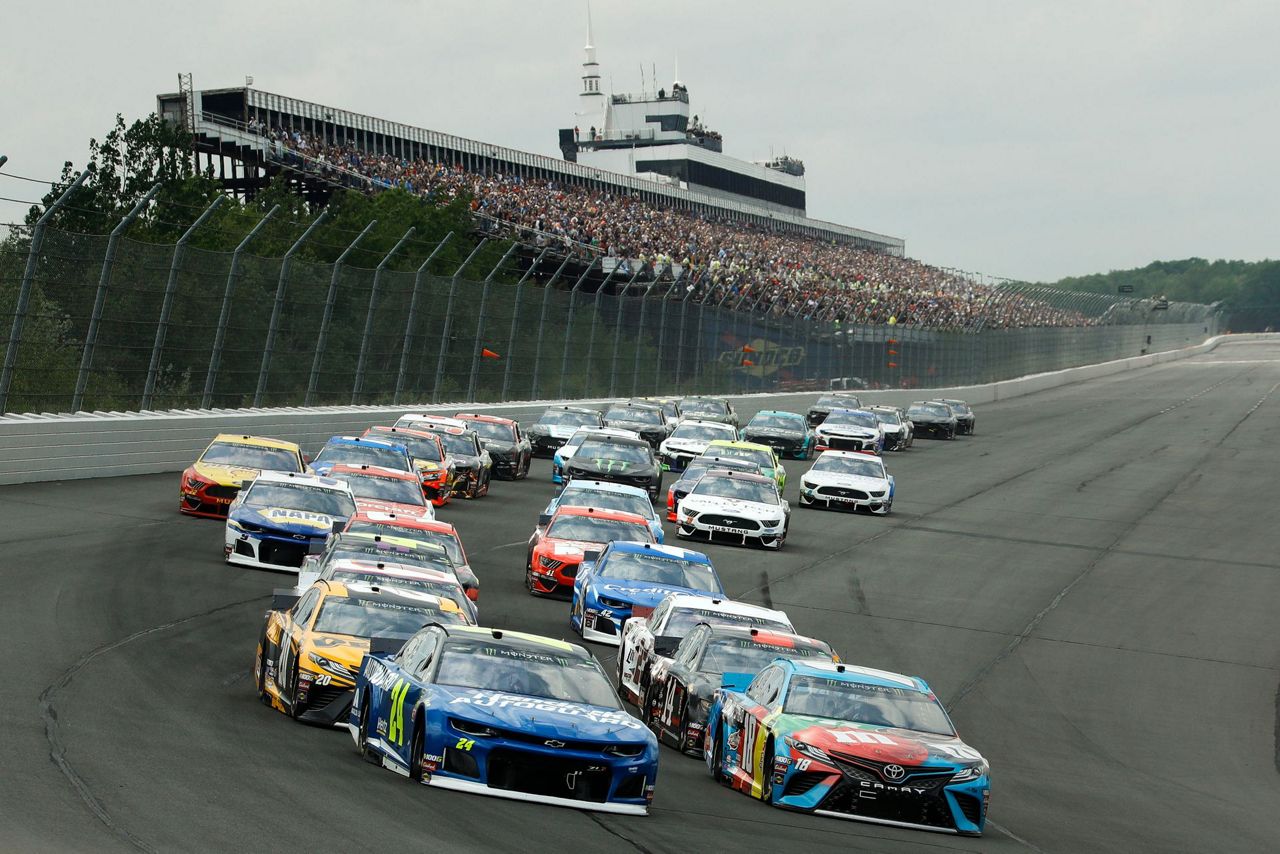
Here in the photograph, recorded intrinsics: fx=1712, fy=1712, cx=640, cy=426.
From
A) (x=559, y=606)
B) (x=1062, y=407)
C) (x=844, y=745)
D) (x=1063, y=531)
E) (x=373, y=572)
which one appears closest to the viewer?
(x=844, y=745)

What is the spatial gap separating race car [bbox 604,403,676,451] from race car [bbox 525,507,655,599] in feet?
63.7

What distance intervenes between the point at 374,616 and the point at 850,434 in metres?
34.9

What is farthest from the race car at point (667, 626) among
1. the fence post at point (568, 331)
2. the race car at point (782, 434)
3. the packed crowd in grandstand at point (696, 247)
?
the packed crowd in grandstand at point (696, 247)

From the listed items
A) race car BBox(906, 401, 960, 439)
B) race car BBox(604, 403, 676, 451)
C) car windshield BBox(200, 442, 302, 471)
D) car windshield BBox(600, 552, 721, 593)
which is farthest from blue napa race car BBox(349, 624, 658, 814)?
race car BBox(906, 401, 960, 439)

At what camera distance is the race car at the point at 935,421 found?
58.0m

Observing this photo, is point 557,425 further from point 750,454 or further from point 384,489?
point 384,489

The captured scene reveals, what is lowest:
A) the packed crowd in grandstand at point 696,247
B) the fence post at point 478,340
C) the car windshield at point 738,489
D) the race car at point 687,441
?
the race car at point 687,441

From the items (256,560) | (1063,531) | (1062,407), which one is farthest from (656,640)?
(1062,407)

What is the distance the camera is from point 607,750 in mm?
10477

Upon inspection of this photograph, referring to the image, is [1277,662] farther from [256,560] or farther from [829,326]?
[829,326]

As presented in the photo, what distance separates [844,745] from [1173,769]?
4734mm

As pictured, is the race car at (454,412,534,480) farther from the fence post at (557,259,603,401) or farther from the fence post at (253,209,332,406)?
the fence post at (557,259,603,401)

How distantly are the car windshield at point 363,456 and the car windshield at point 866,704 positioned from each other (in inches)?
584

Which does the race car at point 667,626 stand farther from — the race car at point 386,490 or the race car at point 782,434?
the race car at point 782,434
